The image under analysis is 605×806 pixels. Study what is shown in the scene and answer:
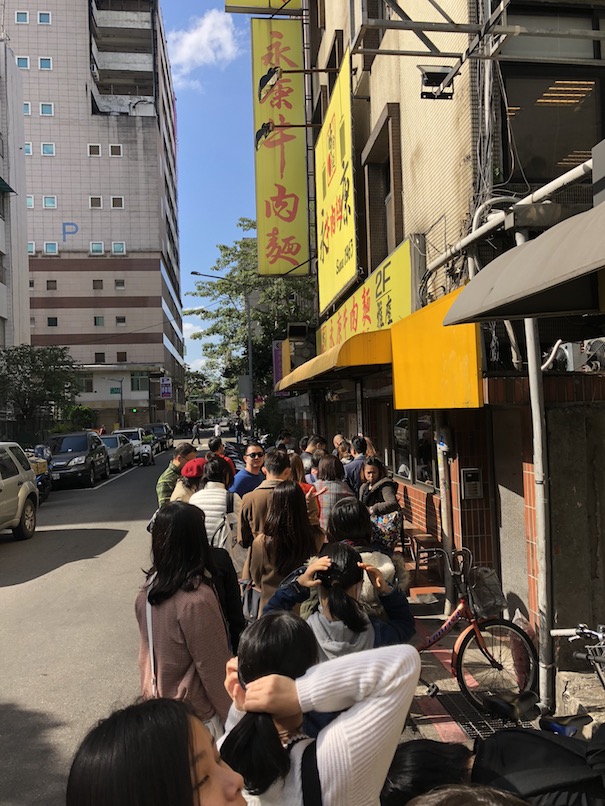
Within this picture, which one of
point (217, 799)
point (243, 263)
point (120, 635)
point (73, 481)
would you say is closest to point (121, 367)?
point (243, 263)

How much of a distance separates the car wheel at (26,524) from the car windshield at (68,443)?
9.27 metres

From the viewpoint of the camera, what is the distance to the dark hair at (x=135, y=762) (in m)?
1.09

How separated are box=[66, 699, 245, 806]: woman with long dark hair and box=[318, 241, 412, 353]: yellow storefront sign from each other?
22.0 ft

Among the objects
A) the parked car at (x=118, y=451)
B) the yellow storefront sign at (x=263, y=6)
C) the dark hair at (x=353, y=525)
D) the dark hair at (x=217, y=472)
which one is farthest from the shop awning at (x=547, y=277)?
the parked car at (x=118, y=451)

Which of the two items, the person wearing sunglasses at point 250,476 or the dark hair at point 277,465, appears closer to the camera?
the dark hair at point 277,465

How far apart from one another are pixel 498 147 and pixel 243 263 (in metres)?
25.5

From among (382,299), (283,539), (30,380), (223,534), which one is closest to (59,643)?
(223,534)

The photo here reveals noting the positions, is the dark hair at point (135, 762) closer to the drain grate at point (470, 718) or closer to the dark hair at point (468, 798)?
the dark hair at point (468, 798)

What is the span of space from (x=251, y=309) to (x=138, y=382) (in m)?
36.6

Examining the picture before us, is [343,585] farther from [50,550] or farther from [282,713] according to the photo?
[50,550]

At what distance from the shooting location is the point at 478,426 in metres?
6.40

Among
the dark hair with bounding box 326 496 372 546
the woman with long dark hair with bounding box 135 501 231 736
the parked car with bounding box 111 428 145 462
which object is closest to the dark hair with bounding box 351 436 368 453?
the dark hair with bounding box 326 496 372 546

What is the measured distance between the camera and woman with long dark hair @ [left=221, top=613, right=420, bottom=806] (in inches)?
57.2

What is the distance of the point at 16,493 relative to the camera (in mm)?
10930
